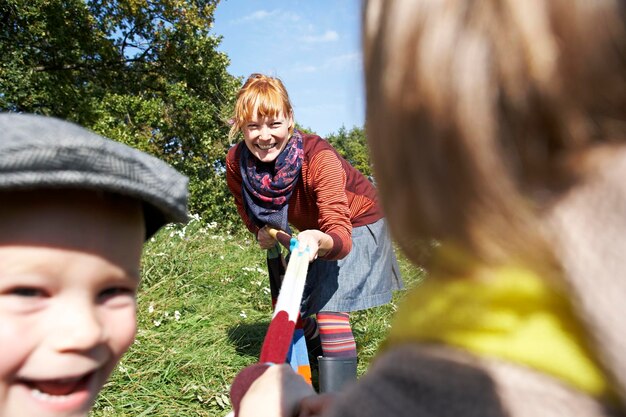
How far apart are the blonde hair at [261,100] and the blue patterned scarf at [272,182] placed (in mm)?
167

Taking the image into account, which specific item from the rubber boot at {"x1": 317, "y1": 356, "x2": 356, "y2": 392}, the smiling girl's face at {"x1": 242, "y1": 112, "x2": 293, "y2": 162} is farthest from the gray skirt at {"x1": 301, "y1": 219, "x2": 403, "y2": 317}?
the smiling girl's face at {"x1": 242, "y1": 112, "x2": 293, "y2": 162}

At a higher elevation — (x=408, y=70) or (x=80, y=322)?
(x=408, y=70)

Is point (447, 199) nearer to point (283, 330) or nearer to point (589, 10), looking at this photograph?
point (589, 10)

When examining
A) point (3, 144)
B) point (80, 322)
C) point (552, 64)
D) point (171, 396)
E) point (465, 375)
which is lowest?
point (171, 396)

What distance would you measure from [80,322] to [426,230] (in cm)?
59

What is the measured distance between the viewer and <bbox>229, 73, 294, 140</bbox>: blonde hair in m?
3.18

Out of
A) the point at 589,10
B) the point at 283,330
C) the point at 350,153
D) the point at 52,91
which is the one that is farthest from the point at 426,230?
the point at 350,153

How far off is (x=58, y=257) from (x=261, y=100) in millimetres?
2347

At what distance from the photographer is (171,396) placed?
120 inches

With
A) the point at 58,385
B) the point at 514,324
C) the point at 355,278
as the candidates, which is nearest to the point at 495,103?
the point at 514,324

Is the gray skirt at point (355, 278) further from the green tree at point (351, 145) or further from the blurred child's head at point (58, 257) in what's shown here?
the green tree at point (351, 145)

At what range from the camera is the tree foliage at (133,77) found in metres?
10.5

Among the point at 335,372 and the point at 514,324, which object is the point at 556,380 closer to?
the point at 514,324

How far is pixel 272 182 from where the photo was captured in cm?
319
